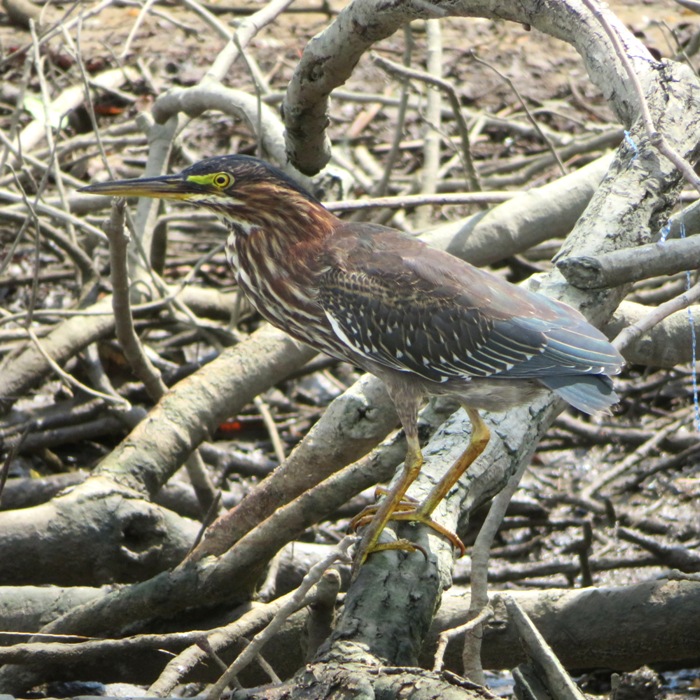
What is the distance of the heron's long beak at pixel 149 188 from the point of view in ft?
11.8

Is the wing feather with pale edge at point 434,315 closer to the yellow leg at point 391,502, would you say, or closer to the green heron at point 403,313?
the green heron at point 403,313

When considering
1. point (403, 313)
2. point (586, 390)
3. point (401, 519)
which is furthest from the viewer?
point (403, 313)

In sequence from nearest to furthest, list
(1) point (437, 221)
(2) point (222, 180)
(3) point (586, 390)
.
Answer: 1. (3) point (586, 390)
2. (2) point (222, 180)
3. (1) point (437, 221)

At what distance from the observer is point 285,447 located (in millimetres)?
5699

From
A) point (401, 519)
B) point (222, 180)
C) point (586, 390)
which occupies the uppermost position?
Answer: point (222, 180)

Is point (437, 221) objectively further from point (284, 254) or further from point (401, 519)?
point (401, 519)

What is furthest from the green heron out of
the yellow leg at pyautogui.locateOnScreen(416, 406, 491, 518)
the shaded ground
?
the shaded ground

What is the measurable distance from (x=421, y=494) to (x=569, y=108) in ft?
16.8

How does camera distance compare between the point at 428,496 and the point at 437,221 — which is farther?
the point at 437,221

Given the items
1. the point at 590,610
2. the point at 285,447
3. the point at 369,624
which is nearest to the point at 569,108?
the point at 285,447

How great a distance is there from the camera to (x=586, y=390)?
11.2 ft

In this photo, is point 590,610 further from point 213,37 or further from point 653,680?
point 213,37

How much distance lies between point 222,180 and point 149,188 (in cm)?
26

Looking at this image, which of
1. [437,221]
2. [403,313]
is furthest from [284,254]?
[437,221]
